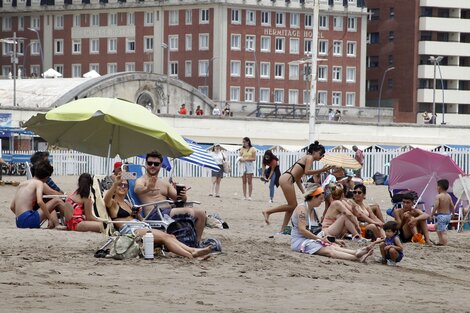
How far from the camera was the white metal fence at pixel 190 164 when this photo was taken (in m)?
54.0

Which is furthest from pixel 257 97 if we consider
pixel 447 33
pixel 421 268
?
pixel 421 268

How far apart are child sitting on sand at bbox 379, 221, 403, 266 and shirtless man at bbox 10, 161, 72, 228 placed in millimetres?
4183

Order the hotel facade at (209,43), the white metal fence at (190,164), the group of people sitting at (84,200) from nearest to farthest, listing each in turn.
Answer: the group of people sitting at (84,200)
the white metal fence at (190,164)
the hotel facade at (209,43)

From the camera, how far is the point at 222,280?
56.5 ft

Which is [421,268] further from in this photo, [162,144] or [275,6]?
[275,6]

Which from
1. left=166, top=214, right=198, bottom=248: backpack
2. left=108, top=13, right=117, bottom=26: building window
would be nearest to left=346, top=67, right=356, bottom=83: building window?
left=108, top=13, right=117, bottom=26: building window

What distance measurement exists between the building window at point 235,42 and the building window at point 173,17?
4.16m

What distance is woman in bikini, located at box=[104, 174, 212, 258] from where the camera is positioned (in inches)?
729

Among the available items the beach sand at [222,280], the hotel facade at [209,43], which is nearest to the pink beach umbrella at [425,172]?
the beach sand at [222,280]

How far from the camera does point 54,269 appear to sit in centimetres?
1694

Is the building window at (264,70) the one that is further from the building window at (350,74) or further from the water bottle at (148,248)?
the water bottle at (148,248)

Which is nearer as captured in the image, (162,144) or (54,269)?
(54,269)

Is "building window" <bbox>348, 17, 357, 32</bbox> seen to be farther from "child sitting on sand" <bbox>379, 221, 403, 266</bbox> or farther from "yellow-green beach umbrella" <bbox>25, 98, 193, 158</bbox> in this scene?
"child sitting on sand" <bbox>379, 221, 403, 266</bbox>

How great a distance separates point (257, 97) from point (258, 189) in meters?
68.6
